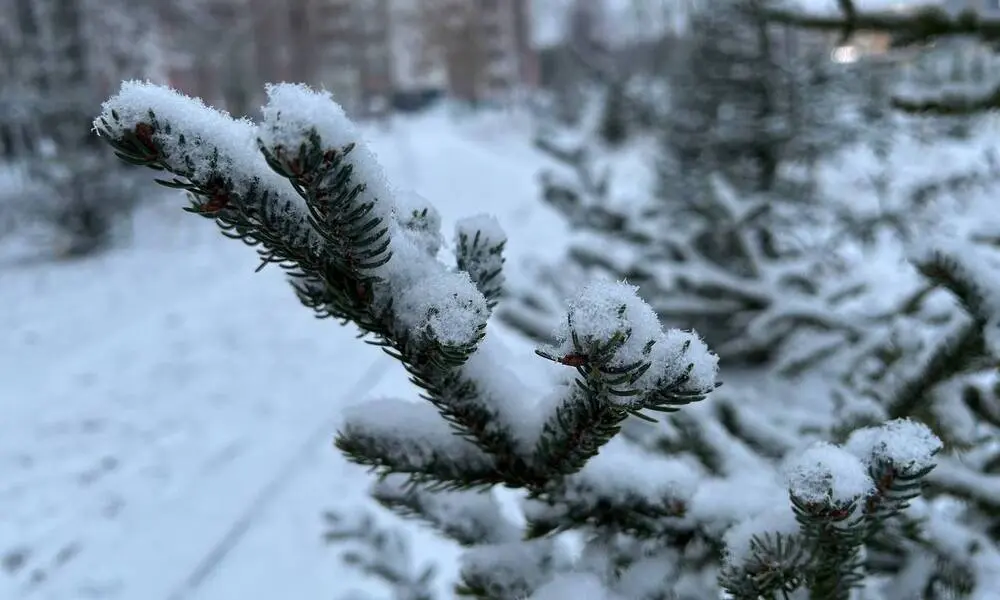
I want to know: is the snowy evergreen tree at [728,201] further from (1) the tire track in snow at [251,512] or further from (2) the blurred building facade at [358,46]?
(2) the blurred building facade at [358,46]

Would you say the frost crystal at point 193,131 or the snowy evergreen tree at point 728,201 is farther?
the snowy evergreen tree at point 728,201

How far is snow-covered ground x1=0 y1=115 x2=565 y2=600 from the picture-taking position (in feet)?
11.7

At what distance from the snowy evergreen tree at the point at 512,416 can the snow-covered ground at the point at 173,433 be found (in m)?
0.19

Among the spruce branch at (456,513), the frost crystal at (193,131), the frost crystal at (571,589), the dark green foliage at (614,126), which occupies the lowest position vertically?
the dark green foliage at (614,126)

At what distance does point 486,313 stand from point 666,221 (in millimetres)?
5682

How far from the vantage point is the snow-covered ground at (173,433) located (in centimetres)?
357

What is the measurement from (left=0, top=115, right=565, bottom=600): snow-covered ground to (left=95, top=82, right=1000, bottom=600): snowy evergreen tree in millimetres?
192

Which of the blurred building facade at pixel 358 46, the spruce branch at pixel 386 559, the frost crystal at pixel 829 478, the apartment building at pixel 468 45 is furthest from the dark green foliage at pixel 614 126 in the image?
the frost crystal at pixel 829 478

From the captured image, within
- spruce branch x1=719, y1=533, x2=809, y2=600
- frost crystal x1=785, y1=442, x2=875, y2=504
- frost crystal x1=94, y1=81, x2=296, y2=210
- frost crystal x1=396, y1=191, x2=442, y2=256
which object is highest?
frost crystal x1=94, y1=81, x2=296, y2=210

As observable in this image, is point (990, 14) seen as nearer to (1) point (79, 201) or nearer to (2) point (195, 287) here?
(2) point (195, 287)

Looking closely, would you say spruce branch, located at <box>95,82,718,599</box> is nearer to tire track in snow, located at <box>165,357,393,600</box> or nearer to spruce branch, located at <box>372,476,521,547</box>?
spruce branch, located at <box>372,476,521,547</box>

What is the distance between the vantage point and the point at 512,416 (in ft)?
2.65

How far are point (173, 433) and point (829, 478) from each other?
5241 millimetres

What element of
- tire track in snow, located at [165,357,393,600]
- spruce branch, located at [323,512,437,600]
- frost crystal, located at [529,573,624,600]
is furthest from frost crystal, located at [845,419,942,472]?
tire track in snow, located at [165,357,393,600]
